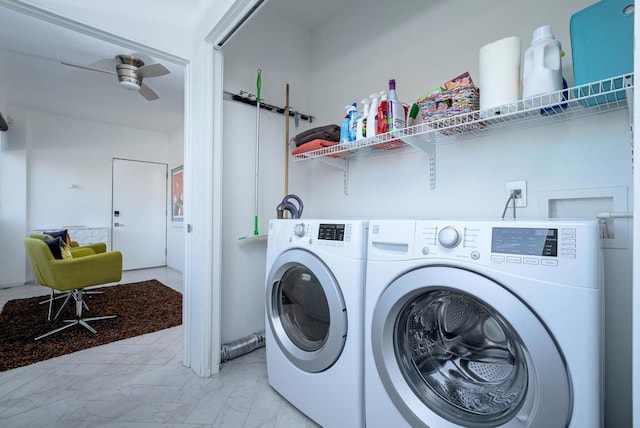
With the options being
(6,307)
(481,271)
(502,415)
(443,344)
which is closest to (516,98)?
(481,271)

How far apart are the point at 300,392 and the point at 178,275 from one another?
3.76 meters

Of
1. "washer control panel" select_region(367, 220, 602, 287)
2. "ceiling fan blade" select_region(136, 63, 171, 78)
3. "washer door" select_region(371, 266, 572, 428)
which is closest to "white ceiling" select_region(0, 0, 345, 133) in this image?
"ceiling fan blade" select_region(136, 63, 171, 78)

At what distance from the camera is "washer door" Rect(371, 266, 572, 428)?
2.23 ft

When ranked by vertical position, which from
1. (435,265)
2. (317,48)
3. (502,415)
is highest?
(317,48)

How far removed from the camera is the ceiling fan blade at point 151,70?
2.30m

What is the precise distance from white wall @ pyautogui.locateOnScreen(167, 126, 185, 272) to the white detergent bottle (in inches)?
Result: 183

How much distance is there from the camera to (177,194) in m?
4.74

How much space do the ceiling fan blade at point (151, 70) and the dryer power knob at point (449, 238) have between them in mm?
2507

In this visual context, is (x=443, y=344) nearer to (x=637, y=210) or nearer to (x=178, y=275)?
(x=637, y=210)

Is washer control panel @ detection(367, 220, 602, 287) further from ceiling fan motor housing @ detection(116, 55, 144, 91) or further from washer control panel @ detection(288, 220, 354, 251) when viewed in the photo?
ceiling fan motor housing @ detection(116, 55, 144, 91)

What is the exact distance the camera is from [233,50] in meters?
1.92

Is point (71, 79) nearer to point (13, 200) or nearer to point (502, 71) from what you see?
point (13, 200)

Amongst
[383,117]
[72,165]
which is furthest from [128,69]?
[72,165]

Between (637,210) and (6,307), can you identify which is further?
(6,307)
